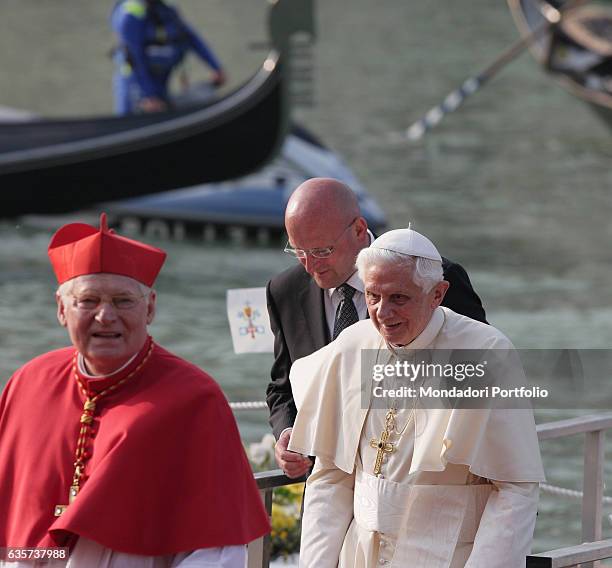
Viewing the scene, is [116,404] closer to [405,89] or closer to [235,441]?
[235,441]

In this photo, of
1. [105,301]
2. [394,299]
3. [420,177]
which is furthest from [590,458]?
[420,177]

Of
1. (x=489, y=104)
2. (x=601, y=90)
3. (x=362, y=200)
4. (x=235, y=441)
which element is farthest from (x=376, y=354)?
(x=489, y=104)

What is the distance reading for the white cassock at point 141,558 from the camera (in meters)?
2.81

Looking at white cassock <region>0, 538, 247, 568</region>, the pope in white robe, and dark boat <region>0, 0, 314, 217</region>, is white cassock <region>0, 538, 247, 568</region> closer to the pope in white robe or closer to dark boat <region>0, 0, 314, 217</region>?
the pope in white robe

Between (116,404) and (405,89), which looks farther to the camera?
(405,89)

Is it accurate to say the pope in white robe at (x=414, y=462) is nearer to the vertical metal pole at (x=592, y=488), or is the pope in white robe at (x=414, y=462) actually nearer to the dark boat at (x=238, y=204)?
the vertical metal pole at (x=592, y=488)

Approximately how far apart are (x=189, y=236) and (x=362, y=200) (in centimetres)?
168

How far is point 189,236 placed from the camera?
51.0 ft

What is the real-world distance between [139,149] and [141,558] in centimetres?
1248

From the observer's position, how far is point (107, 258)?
2.85 m

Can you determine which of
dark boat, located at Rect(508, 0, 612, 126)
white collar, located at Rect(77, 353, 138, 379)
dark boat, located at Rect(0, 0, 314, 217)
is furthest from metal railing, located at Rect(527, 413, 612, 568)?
dark boat, located at Rect(508, 0, 612, 126)

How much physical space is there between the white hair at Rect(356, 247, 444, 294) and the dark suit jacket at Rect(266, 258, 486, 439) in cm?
56

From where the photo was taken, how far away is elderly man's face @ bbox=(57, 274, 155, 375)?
9.18 ft

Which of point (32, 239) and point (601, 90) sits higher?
point (601, 90)
